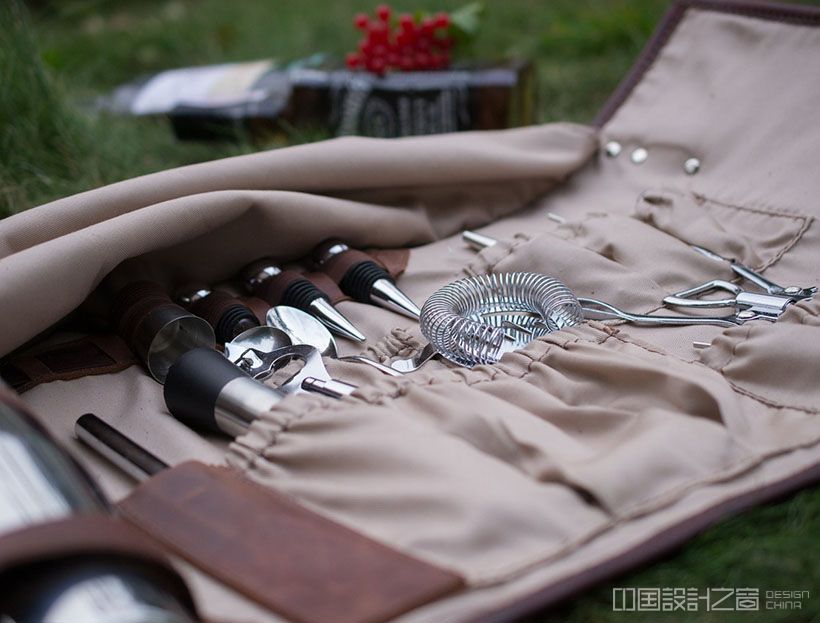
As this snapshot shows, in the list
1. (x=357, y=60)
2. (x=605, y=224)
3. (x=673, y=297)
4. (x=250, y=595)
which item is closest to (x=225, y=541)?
(x=250, y=595)

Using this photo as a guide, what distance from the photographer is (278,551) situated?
0.83 metres

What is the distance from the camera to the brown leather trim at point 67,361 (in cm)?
117

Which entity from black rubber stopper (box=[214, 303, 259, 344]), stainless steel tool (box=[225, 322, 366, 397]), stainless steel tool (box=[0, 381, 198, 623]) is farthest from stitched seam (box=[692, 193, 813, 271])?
stainless steel tool (box=[0, 381, 198, 623])

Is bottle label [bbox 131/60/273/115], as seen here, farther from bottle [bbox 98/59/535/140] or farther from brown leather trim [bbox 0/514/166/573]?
brown leather trim [bbox 0/514/166/573]

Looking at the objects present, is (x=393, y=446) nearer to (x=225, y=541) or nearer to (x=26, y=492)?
(x=225, y=541)

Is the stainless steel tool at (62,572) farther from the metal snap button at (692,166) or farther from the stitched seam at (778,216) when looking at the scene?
the metal snap button at (692,166)

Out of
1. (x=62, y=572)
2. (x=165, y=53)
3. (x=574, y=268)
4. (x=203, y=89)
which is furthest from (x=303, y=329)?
(x=165, y=53)

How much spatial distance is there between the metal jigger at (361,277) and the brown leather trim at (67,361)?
1.08 ft

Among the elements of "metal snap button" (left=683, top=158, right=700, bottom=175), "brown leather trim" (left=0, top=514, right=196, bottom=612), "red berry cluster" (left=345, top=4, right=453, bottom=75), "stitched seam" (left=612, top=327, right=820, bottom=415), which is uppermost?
"brown leather trim" (left=0, top=514, right=196, bottom=612)

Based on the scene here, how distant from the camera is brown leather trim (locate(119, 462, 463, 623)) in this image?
77 centimetres

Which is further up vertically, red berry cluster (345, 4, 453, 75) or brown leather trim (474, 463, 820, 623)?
red berry cluster (345, 4, 453, 75)

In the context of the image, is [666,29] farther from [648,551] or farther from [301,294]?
[648,551]

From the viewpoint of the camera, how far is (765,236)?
143 cm

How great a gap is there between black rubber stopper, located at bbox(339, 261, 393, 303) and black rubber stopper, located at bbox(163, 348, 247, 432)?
34cm
